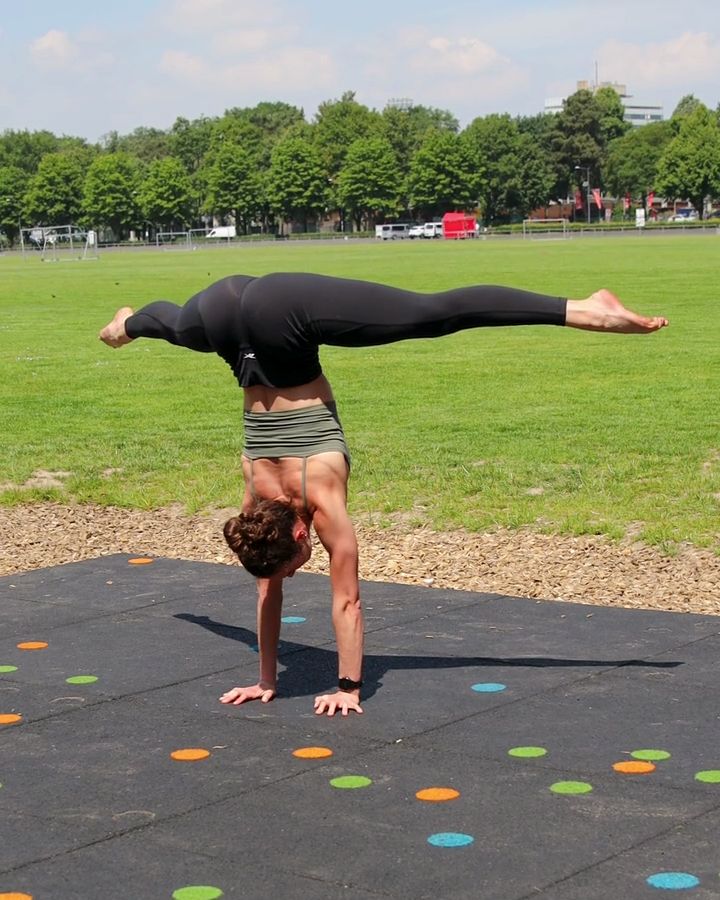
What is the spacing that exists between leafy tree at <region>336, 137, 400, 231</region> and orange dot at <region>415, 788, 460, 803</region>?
137561mm

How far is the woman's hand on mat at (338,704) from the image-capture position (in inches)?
245

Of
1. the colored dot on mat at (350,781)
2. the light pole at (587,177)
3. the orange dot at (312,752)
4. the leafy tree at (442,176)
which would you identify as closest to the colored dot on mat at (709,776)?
the colored dot on mat at (350,781)

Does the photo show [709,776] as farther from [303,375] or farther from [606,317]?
[303,375]

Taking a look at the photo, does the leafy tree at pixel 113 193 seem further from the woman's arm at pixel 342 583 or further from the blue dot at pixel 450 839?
the blue dot at pixel 450 839

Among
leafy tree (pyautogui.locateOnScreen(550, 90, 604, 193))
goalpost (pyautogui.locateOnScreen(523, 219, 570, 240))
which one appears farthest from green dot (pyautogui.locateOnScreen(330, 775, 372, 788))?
leafy tree (pyautogui.locateOnScreen(550, 90, 604, 193))

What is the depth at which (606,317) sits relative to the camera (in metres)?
5.82

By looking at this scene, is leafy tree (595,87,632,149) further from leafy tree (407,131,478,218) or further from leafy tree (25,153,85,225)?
leafy tree (25,153,85,225)

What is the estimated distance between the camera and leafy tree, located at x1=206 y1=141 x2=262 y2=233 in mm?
143375

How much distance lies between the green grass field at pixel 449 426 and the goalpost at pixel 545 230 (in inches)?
3396

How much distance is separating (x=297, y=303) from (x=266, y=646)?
157 cm

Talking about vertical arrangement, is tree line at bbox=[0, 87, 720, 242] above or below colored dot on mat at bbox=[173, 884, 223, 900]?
above

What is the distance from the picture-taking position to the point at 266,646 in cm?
646

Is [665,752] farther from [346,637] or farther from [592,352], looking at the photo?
[592,352]

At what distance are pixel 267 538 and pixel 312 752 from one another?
0.89 m
